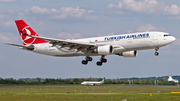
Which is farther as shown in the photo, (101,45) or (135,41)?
(101,45)

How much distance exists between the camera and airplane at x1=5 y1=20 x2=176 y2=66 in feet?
149

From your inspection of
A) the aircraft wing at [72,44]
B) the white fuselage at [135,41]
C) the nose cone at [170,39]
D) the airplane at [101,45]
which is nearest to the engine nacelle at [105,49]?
the airplane at [101,45]

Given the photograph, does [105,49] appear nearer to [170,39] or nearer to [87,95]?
[87,95]

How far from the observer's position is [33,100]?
33.5 meters

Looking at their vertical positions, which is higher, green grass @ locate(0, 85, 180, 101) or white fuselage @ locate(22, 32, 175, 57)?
white fuselage @ locate(22, 32, 175, 57)

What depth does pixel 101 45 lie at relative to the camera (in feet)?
161

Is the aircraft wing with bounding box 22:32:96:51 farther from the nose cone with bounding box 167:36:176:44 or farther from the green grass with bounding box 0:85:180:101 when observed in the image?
the nose cone with bounding box 167:36:176:44

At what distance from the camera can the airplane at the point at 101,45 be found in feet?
149

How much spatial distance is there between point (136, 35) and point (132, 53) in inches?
323

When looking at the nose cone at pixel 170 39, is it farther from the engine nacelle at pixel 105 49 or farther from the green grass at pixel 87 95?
the engine nacelle at pixel 105 49

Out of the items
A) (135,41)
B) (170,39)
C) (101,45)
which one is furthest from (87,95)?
(170,39)

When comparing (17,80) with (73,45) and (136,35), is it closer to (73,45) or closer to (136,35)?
(73,45)

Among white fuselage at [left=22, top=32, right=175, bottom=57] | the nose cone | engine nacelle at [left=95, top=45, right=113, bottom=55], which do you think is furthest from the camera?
engine nacelle at [left=95, top=45, right=113, bottom=55]

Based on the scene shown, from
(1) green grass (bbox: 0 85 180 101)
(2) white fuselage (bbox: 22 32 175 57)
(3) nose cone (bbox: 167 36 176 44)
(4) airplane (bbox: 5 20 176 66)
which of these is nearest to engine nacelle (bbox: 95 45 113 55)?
(4) airplane (bbox: 5 20 176 66)
